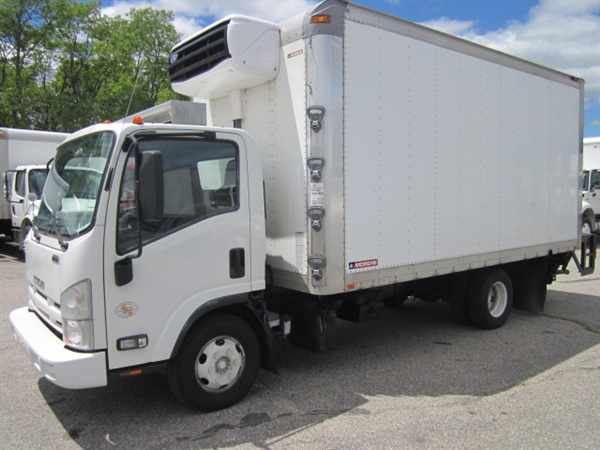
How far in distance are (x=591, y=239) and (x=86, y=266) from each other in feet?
26.4

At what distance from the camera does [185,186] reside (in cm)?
405

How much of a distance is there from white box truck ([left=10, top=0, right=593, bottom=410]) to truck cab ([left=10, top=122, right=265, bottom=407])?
14mm

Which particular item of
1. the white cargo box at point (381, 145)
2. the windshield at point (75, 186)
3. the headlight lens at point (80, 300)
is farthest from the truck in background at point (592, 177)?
the headlight lens at point (80, 300)

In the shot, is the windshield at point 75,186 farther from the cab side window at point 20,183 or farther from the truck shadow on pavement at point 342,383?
the cab side window at point 20,183

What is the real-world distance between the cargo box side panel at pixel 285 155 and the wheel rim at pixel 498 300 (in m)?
3.48

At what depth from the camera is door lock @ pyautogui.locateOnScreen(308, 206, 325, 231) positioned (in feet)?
14.6

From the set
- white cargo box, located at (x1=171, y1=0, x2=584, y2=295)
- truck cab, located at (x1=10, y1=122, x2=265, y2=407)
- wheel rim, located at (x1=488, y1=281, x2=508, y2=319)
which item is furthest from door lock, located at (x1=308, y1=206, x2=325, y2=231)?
wheel rim, located at (x1=488, y1=281, x2=508, y2=319)

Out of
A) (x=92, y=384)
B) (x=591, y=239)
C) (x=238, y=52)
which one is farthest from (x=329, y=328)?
(x=591, y=239)

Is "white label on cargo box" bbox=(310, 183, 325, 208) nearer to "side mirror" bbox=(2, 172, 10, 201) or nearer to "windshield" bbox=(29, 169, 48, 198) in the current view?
"windshield" bbox=(29, 169, 48, 198)

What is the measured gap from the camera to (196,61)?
516 centimetres

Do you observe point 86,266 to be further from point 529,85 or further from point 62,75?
point 62,75

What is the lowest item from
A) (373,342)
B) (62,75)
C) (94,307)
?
(373,342)

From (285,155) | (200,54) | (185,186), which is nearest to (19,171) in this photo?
(200,54)

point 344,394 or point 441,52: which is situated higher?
point 441,52
